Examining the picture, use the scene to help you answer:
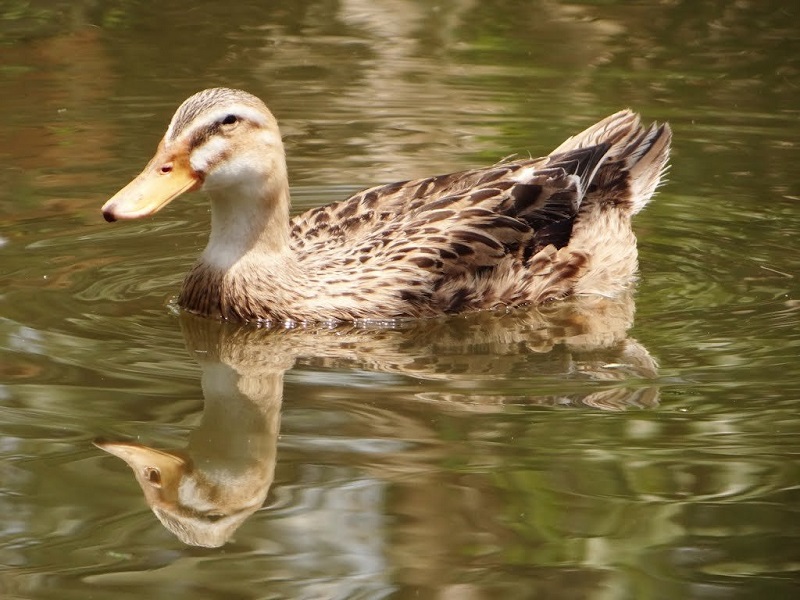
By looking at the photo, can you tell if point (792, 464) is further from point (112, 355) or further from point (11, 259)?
point (11, 259)

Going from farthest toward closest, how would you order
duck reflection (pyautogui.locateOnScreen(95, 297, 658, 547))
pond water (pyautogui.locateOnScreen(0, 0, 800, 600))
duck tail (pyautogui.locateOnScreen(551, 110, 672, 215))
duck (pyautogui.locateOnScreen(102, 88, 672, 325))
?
duck tail (pyautogui.locateOnScreen(551, 110, 672, 215)), duck (pyautogui.locateOnScreen(102, 88, 672, 325)), duck reflection (pyautogui.locateOnScreen(95, 297, 658, 547)), pond water (pyautogui.locateOnScreen(0, 0, 800, 600))

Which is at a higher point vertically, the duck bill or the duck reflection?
the duck bill

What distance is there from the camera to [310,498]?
20.2 ft

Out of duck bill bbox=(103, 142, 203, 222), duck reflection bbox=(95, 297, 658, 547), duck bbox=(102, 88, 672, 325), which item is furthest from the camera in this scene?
duck bbox=(102, 88, 672, 325)

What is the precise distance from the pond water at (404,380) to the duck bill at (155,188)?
0.68 meters

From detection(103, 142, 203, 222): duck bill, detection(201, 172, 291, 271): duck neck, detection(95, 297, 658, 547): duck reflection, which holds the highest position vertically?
detection(103, 142, 203, 222): duck bill

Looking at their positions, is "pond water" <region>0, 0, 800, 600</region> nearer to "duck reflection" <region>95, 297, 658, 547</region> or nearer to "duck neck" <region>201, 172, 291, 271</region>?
"duck reflection" <region>95, 297, 658, 547</region>

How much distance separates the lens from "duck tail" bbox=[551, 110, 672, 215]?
992 centimetres

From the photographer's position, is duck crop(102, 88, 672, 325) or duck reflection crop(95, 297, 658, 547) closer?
duck reflection crop(95, 297, 658, 547)

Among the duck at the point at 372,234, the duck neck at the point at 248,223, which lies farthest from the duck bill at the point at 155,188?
the duck neck at the point at 248,223

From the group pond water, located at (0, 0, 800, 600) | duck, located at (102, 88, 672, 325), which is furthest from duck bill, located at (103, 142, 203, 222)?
pond water, located at (0, 0, 800, 600)

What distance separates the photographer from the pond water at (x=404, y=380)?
571cm

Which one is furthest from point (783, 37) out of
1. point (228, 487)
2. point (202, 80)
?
point (228, 487)

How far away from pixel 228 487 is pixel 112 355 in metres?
1.66
